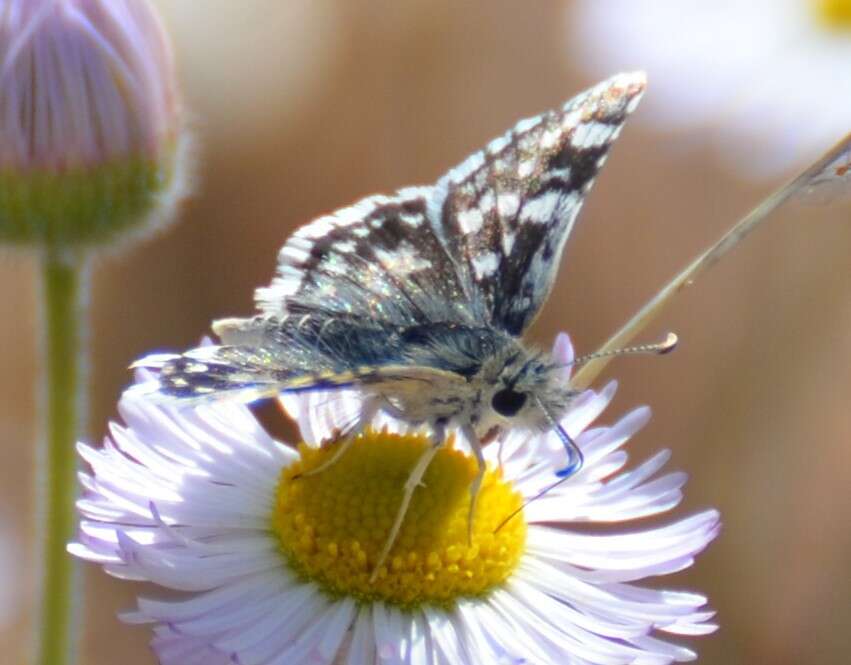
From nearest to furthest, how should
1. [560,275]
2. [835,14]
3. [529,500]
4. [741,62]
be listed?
[529,500]
[741,62]
[835,14]
[560,275]

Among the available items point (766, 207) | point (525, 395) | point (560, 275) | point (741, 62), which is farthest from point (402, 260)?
point (560, 275)

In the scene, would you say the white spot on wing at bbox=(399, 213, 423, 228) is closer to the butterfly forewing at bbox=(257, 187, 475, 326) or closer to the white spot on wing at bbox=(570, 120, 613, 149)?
the butterfly forewing at bbox=(257, 187, 475, 326)

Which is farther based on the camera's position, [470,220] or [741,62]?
[741,62]

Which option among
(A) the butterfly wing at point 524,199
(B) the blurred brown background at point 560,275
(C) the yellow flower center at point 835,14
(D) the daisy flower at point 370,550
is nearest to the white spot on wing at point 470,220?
(A) the butterfly wing at point 524,199

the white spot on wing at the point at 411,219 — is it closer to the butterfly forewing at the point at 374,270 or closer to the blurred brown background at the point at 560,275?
the butterfly forewing at the point at 374,270

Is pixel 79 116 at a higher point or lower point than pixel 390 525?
higher

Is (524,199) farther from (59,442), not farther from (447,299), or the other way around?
(59,442)

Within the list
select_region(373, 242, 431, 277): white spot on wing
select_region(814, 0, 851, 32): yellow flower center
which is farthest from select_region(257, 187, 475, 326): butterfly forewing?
select_region(814, 0, 851, 32): yellow flower center
